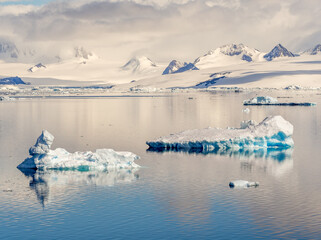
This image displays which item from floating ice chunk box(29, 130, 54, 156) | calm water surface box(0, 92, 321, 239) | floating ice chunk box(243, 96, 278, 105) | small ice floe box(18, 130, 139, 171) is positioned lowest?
calm water surface box(0, 92, 321, 239)

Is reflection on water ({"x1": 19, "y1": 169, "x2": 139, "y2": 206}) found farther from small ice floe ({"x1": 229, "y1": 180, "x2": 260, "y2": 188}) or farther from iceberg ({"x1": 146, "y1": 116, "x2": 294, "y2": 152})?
iceberg ({"x1": 146, "y1": 116, "x2": 294, "y2": 152})

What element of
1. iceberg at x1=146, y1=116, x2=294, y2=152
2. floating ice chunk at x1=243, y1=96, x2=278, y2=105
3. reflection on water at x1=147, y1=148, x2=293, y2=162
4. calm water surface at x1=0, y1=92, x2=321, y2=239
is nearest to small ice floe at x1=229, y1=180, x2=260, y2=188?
calm water surface at x1=0, y1=92, x2=321, y2=239

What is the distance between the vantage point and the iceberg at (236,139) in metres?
45.7

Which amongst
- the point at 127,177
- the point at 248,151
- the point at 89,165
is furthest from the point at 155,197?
the point at 248,151

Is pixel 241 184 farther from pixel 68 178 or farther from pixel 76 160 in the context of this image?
pixel 76 160

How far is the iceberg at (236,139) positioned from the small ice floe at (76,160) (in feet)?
32.5

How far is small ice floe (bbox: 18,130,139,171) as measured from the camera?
3628 centimetres

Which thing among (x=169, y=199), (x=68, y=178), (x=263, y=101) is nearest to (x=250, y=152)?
(x=169, y=199)

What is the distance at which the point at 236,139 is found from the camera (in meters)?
45.6

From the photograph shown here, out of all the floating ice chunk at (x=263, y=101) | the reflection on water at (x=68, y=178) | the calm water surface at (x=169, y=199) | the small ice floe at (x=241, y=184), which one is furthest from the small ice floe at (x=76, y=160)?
the floating ice chunk at (x=263, y=101)

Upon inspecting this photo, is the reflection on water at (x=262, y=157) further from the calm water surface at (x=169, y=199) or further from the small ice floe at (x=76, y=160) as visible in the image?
the small ice floe at (x=76, y=160)

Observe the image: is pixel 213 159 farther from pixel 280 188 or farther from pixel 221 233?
pixel 221 233

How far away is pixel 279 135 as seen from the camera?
46719 mm

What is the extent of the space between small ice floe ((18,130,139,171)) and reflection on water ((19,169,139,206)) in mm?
424
